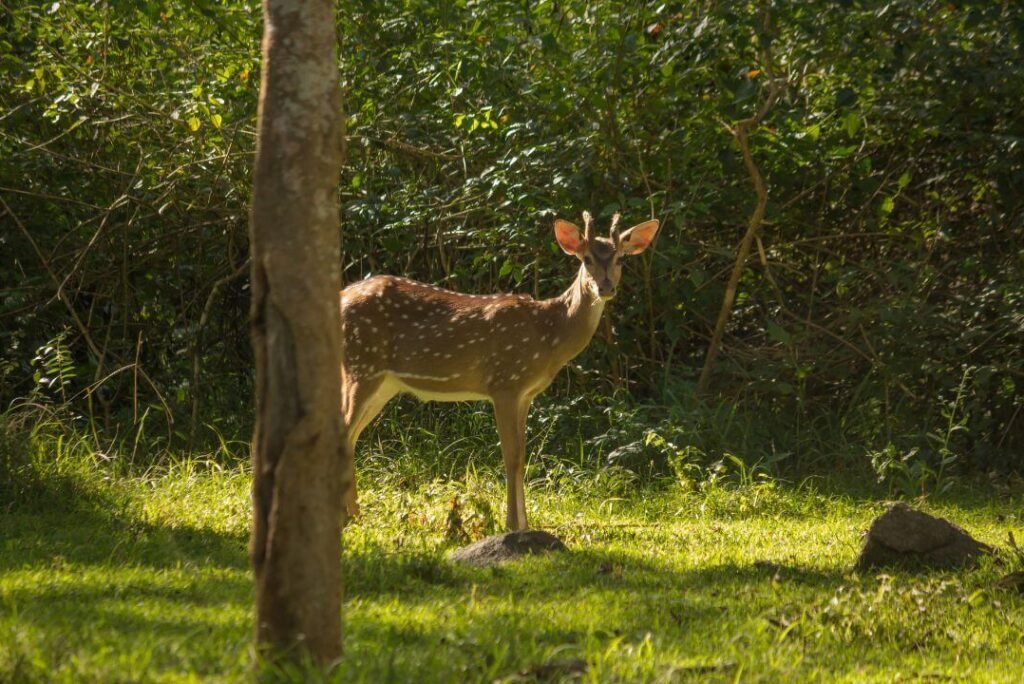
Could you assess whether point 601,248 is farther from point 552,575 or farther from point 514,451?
point 552,575

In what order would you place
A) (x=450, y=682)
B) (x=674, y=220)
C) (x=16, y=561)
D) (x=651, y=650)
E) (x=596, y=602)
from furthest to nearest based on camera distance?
(x=674, y=220)
(x=16, y=561)
(x=596, y=602)
(x=651, y=650)
(x=450, y=682)

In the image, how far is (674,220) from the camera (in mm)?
9539

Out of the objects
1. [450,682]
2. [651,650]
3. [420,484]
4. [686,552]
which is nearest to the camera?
[450,682]

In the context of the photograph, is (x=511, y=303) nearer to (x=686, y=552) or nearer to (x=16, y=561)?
(x=686, y=552)

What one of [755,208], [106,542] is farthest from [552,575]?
[755,208]

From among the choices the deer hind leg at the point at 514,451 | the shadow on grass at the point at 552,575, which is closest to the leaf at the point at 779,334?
the deer hind leg at the point at 514,451

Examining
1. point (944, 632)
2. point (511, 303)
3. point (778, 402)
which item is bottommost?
point (944, 632)

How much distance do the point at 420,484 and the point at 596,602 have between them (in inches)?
132

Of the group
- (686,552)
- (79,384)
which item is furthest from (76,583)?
(79,384)

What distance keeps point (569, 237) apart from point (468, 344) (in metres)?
0.86

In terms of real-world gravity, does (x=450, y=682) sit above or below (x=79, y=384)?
below

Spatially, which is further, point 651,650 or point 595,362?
point 595,362

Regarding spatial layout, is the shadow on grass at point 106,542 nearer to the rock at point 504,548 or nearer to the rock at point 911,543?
the rock at point 504,548

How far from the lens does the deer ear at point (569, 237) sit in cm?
814
